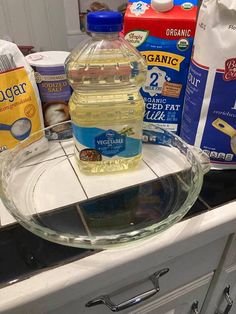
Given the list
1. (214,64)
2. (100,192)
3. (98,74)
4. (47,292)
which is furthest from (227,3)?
(47,292)

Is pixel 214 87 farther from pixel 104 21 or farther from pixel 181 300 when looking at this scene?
pixel 181 300

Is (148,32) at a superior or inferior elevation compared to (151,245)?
superior

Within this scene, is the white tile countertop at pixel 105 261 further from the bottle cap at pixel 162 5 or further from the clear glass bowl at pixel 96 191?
the bottle cap at pixel 162 5

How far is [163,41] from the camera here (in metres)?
0.49

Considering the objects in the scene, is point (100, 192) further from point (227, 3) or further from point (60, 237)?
point (227, 3)

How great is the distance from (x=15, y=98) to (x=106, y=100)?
0.51 ft

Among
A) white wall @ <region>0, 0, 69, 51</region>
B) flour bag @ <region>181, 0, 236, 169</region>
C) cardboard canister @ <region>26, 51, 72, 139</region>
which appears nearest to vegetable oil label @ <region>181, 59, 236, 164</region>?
flour bag @ <region>181, 0, 236, 169</region>

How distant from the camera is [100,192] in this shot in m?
0.50

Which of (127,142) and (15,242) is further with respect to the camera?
(127,142)

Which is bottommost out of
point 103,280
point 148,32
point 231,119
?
point 103,280

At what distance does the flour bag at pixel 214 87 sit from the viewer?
0.42 m

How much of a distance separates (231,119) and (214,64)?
95 mm

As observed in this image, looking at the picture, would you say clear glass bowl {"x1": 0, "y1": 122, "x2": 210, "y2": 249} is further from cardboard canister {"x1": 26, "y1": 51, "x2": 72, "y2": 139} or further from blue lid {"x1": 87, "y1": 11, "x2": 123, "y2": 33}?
blue lid {"x1": 87, "y1": 11, "x2": 123, "y2": 33}

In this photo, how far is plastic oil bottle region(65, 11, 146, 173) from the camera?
49 centimetres
